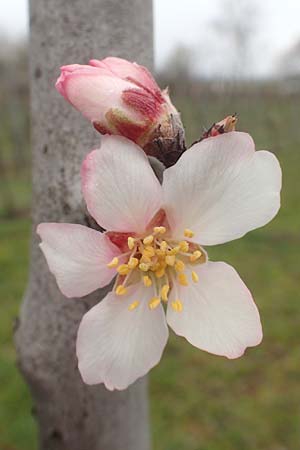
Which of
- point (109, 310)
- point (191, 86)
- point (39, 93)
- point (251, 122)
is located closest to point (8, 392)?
point (39, 93)

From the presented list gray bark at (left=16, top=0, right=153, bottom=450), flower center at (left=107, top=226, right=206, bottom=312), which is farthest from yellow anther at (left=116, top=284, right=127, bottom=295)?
gray bark at (left=16, top=0, right=153, bottom=450)

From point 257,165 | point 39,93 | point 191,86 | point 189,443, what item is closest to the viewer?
point 257,165

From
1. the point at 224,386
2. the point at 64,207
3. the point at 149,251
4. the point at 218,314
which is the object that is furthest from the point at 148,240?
the point at 224,386

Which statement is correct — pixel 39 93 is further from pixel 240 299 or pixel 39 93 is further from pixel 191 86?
pixel 191 86

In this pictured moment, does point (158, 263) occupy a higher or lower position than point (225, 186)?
lower

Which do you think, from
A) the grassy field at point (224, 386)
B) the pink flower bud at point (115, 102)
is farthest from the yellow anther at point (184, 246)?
the grassy field at point (224, 386)

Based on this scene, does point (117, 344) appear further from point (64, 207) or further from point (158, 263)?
point (64, 207)
